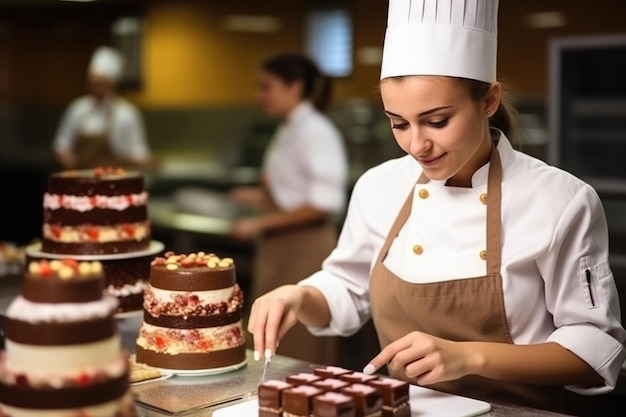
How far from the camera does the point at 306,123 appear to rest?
400 cm

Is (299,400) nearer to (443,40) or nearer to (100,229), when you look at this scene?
(443,40)

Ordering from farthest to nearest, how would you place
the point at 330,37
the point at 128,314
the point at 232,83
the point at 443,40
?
the point at 232,83, the point at 330,37, the point at 128,314, the point at 443,40

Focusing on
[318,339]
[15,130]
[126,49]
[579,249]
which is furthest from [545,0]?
[15,130]

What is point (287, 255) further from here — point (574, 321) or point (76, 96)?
point (76, 96)

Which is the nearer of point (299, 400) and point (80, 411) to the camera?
point (80, 411)

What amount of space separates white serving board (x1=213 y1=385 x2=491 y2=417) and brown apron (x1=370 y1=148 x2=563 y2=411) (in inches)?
6.9

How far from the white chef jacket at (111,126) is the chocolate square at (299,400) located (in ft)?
16.8

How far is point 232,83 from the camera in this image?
249 inches

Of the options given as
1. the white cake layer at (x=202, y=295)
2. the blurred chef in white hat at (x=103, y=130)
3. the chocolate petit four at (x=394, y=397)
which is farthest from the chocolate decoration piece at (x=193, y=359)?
the blurred chef in white hat at (x=103, y=130)

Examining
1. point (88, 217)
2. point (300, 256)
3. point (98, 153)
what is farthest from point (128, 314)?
point (98, 153)

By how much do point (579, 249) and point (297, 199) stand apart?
2433mm

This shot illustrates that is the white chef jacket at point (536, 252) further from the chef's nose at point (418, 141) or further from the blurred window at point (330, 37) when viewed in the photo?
the blurred window at point (330, 37)

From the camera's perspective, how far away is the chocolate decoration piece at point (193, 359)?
6.15ft

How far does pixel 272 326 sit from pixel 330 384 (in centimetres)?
30
